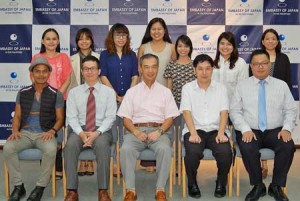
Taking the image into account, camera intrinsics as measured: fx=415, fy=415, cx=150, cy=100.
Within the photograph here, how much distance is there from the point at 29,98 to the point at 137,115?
0.98 metres

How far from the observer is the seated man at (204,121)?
3.56 meters

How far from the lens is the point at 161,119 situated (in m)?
3.80

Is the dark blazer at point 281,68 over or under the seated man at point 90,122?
over

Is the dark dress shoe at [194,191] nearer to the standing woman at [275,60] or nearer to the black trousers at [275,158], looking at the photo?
the black trousers at [275,158]

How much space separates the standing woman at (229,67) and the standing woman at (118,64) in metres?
0.84

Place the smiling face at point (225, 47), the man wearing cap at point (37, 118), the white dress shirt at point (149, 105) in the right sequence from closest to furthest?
1. the man wearing cap at point (37, 118)
2. the white dress shirt at point (149, 105)
3. the smiling face at point (225, 47)

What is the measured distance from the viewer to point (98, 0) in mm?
5508

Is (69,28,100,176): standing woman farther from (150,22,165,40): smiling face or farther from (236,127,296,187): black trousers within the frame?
(236,127,296,187): black trousers

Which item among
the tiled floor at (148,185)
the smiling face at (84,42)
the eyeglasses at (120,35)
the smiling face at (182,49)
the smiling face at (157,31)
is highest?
the smiling face at (157,31)

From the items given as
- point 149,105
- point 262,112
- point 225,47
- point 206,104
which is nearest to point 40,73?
point 149,105

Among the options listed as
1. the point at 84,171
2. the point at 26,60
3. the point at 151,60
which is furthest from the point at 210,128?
the point at 26,60

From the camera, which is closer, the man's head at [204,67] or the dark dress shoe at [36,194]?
the dark dress shoe at [36,194]

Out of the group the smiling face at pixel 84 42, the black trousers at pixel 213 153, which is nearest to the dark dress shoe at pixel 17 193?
the black trousers at pixel 213 153

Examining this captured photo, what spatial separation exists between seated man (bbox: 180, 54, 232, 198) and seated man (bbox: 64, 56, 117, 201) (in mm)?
684
